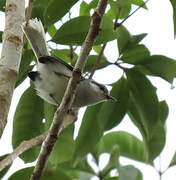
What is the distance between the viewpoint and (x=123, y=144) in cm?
322

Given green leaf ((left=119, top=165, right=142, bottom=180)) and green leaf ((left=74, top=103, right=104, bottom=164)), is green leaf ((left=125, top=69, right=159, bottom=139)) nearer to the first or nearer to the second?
green leaf ((left=74, top=103, right=104, bottom=164))

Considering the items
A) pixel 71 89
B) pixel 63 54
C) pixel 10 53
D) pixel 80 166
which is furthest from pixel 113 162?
pixel 63 54

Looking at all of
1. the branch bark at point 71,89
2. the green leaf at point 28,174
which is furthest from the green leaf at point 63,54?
the branch bark at point 71,89

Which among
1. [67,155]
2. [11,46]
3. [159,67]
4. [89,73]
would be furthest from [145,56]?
[11,46]

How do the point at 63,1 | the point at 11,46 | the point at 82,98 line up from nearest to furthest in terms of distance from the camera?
the point at 11,46
the point at 63,1
the point at 82,98

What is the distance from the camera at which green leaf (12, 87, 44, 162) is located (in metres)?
3.03

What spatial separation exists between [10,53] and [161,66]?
1.22 metres

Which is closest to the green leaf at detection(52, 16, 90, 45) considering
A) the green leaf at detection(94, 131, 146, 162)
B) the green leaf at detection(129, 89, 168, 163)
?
the green leaf at detection(129, 89, 168, 163)

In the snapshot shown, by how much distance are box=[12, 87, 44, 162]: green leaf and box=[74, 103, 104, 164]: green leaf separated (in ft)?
1.06

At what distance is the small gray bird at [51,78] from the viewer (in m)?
3.12

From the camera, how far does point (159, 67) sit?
298 centimetres

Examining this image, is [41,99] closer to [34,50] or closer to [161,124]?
[34,50]

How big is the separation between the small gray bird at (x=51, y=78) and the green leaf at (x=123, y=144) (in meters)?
0.31

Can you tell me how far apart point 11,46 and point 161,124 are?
1424 mm
